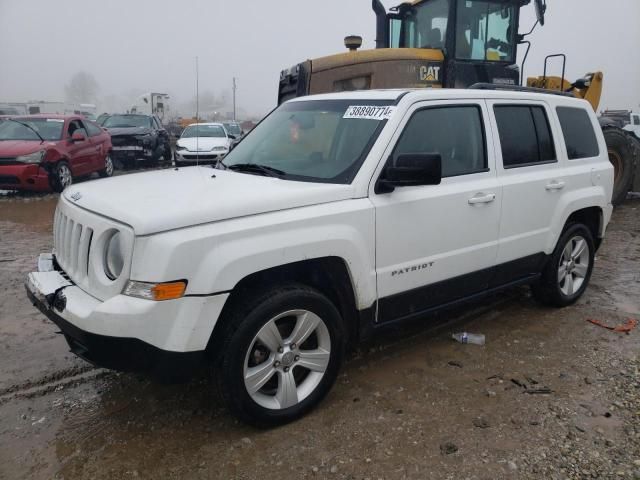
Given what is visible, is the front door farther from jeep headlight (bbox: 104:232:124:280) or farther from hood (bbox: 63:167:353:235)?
jeep headlight (bbox: 104:232:124:280)

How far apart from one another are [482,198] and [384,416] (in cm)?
161

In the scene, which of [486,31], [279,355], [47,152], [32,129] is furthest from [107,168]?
[279,355]

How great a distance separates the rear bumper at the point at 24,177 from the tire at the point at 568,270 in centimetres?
928

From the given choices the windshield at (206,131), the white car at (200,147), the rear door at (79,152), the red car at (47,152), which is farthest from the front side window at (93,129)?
the windshield at (206,131)

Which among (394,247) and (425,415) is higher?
(394,247)

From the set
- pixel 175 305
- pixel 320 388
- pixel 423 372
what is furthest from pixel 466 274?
pixel 175 305

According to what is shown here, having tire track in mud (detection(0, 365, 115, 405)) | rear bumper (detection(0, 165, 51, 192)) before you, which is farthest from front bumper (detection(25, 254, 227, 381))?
rear bumper (detection(0, 165, 51, 192))

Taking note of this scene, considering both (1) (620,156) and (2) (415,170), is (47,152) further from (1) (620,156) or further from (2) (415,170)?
(1) (620,156)

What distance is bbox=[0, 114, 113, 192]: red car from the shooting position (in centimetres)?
998

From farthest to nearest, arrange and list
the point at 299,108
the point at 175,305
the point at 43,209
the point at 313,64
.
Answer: the point at 43,209, the point at 313,64, the point at 299,108, the point at 175,305

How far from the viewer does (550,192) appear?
164 inches

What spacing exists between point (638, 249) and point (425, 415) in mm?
5294

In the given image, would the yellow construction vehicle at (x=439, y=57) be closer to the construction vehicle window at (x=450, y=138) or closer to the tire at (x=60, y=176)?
the construction vehicle window at (x=450, y=138)

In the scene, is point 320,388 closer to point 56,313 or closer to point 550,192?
point 56,313
